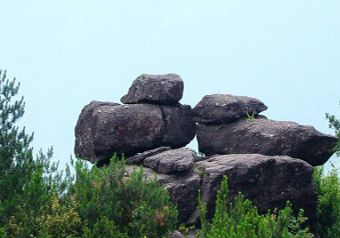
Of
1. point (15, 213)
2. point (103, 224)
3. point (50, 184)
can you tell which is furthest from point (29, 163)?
point (103, 224)

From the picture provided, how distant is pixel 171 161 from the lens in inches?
992

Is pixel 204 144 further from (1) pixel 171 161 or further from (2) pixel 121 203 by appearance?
(2) pixel 121 203

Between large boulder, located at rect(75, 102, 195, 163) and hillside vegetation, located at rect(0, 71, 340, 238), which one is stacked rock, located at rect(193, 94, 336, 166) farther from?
hillside vegetation, located at rect(0, 71, 340, 238)

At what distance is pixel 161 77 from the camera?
2867 cm

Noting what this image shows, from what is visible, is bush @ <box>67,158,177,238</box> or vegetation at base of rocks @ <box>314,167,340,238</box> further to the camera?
vegetation at base of rocks @ <box>314,167,340,238</box>

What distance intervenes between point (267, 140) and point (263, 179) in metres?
2.34

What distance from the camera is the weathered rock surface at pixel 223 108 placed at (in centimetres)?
2852

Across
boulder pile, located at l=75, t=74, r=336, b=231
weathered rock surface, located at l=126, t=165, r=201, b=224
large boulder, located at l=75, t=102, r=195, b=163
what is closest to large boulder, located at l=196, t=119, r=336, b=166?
boulder pile, located at l=75, t=74, r=336, b=231

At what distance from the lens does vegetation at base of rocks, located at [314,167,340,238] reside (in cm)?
2959

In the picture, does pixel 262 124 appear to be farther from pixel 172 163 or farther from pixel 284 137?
pixel 172 163

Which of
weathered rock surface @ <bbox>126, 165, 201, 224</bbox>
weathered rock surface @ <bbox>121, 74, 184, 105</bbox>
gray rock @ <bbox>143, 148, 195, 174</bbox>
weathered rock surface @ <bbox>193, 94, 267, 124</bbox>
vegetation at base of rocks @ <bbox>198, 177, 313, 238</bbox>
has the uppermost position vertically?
weathered rock surface @ <bbox>121, 74, 184, 105</bbox>

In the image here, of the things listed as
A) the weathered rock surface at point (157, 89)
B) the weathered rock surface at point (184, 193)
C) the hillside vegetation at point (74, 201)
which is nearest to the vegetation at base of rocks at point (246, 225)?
the hillside vegetation at point (74, 201)

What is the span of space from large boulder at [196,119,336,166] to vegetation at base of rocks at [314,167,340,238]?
7.92 feet

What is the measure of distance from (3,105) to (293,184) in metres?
10.5
